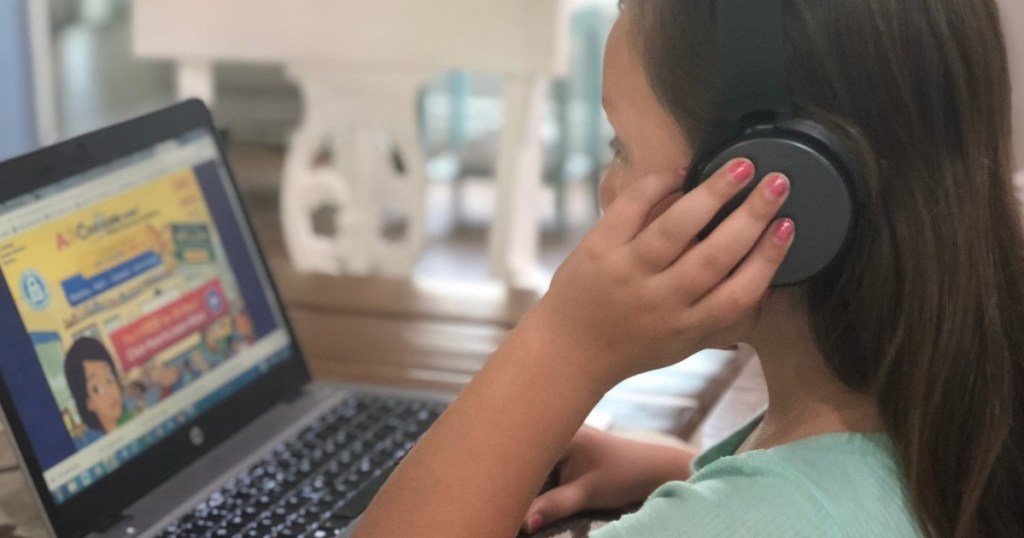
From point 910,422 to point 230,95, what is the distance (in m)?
4.41

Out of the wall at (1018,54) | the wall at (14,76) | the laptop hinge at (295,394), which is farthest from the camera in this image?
the wall at (14,76)

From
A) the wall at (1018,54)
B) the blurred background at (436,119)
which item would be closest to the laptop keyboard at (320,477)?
the wall at (1018,54)

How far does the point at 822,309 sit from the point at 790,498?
0.39ft

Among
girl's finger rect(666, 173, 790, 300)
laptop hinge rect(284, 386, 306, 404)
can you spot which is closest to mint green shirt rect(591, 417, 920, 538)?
girl's finger rect(666, 173, 790, 300)

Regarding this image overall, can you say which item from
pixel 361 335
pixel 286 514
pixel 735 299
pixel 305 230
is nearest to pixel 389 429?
pixel 286 514

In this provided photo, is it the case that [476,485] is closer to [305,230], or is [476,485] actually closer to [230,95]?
[305,230]

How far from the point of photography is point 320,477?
938 mm

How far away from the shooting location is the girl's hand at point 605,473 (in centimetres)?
88

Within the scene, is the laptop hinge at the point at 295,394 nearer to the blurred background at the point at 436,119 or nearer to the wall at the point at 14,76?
the wall at the point at 14,76

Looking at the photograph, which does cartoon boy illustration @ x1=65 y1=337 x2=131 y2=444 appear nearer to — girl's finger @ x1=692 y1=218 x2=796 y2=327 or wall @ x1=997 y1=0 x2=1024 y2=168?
girl's finger @ x1=692 y1=218 x2=796 y2=327

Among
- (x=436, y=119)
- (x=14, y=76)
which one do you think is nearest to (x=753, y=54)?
(x=14, y=76)

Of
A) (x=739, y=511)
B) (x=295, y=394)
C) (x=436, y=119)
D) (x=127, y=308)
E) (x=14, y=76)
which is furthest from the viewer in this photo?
(x=436, y=119)

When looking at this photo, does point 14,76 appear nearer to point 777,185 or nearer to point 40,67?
point 40,67

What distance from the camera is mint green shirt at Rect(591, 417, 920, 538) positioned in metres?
0.62
